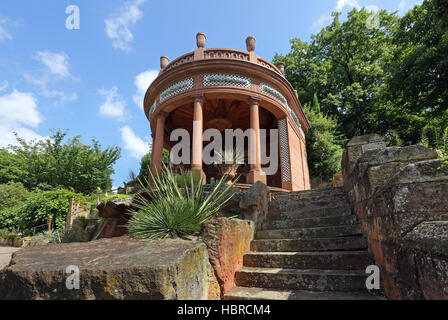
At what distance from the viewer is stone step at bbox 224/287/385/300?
6.21 feet

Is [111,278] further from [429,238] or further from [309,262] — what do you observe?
[309,262]

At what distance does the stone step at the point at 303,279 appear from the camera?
207 centimetres

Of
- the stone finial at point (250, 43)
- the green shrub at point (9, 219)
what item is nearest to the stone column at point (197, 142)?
the stone finial at point (250, 43)

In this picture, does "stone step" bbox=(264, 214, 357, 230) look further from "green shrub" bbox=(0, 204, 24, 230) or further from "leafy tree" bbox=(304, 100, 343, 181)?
"green shrub" bbox=(0, 204, 24, 230)

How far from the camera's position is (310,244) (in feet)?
9.03

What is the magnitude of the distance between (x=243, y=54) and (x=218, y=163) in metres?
4.41

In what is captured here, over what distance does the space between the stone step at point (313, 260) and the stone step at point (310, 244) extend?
15cm

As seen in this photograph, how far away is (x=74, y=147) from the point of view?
1964cm

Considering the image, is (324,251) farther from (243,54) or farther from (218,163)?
(243,54)

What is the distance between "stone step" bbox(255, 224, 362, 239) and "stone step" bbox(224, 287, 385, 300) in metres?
0.96

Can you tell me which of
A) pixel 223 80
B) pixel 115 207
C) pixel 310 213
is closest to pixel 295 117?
pixel 223 80

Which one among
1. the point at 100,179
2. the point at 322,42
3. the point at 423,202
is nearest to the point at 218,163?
the point at 423,202

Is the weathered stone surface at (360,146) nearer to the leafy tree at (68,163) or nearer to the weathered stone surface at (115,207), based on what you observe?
the weathered stone surface at (115,207)
